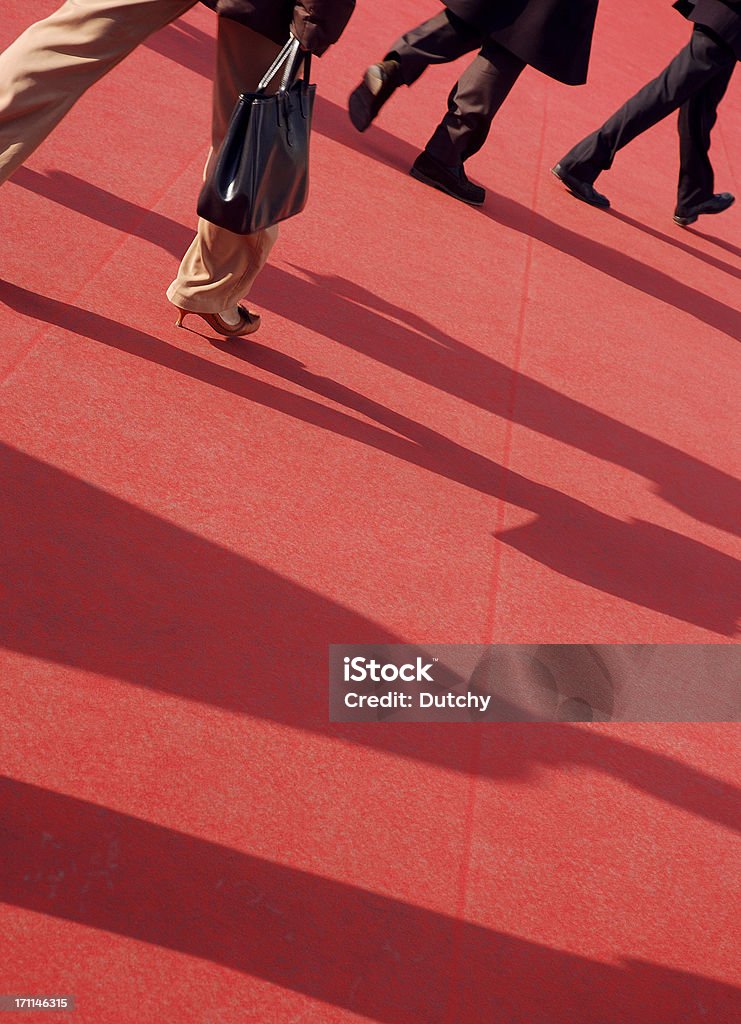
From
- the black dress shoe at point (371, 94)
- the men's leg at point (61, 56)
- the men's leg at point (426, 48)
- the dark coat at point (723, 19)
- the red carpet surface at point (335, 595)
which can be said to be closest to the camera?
the red carpet surface at point (335, 595)

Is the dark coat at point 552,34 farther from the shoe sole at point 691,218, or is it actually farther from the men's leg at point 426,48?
the shoe sole at point 691,218

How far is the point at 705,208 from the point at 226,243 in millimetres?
3584

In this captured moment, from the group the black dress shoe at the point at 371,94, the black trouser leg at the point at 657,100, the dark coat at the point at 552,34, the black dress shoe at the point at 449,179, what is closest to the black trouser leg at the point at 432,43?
the dark coat at the point at 552,34

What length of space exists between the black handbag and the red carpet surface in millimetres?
626

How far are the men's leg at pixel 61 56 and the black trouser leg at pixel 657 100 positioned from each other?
3133 mm

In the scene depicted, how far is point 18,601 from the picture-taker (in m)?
2.44

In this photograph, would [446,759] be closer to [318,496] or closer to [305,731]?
[305,731]

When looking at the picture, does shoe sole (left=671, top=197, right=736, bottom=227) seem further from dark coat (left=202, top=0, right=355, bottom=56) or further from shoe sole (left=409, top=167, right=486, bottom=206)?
dark coat (left=202, top=0, right=355, bottom=56)

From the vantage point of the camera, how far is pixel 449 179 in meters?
5.10

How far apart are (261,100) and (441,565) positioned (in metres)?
1.29

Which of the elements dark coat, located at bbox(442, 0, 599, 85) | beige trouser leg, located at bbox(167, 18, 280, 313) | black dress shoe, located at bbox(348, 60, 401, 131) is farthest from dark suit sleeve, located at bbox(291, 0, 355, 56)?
dark coat, located at bbox(442, 0, 599, 85)

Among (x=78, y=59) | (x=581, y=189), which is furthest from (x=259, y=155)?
(x=581, y=189)

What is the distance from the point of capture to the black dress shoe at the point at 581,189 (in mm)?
5734

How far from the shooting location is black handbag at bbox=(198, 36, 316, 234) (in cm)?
279
